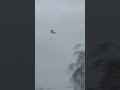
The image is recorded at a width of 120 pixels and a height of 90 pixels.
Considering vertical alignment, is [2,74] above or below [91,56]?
below

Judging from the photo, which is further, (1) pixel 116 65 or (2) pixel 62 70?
(2) pixel 62 70

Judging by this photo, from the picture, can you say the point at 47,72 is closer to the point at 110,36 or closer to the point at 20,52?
the point at 20,52

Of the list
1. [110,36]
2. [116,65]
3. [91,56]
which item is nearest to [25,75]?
[91,56]

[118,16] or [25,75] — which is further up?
[118,16]

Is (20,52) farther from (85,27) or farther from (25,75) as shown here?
(85,27)

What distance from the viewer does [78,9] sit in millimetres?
3729

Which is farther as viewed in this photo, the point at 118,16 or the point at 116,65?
the point at 118,16

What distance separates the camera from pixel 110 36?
3.73 metres

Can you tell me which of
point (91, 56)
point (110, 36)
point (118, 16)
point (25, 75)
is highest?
point (118, 16)

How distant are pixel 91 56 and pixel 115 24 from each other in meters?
0.53

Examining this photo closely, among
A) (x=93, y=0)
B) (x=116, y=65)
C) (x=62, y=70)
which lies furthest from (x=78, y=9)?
(x=116, y=65)

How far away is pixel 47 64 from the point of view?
145 inches

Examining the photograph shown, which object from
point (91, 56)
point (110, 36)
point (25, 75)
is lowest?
point (25, 75)

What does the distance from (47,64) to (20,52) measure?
38 centimetres
